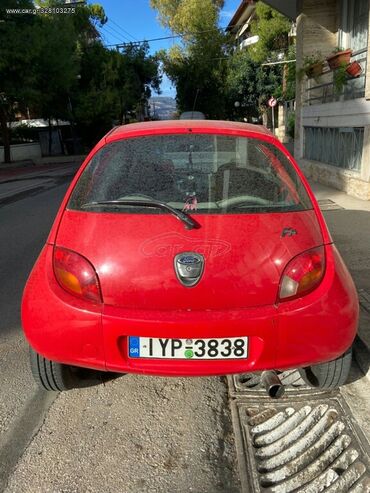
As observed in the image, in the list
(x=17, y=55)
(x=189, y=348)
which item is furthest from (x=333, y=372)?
(x=17, y=55)

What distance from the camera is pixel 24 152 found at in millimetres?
29047

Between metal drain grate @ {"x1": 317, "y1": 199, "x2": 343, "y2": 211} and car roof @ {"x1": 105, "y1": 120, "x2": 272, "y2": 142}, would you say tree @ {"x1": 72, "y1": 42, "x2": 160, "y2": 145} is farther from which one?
car roof @ {"x1": 105, "y1": 120, "x2": 272, "y2": 142}

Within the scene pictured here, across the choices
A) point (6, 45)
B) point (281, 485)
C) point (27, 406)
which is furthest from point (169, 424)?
point (6, 45)

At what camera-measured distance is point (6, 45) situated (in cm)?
1939

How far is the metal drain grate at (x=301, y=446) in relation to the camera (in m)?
2.20

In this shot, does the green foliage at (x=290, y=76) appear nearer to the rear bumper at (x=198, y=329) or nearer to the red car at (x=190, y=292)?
the red car at (x=190, y=292)

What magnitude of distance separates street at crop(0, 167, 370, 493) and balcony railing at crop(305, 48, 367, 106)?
8.08 metres

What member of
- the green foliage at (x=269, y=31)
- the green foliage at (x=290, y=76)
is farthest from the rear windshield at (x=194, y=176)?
the green foliage at (x=269, y=31)

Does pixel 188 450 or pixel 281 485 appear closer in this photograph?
pixel 281 485

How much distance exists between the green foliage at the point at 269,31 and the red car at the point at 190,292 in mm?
29851

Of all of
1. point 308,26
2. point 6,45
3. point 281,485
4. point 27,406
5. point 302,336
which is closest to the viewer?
point 281,485

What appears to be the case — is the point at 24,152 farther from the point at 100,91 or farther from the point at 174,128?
the point at 174,128

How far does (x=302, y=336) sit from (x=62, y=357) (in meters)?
1.24

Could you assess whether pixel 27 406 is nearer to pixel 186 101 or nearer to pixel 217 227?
pixel 217 227
